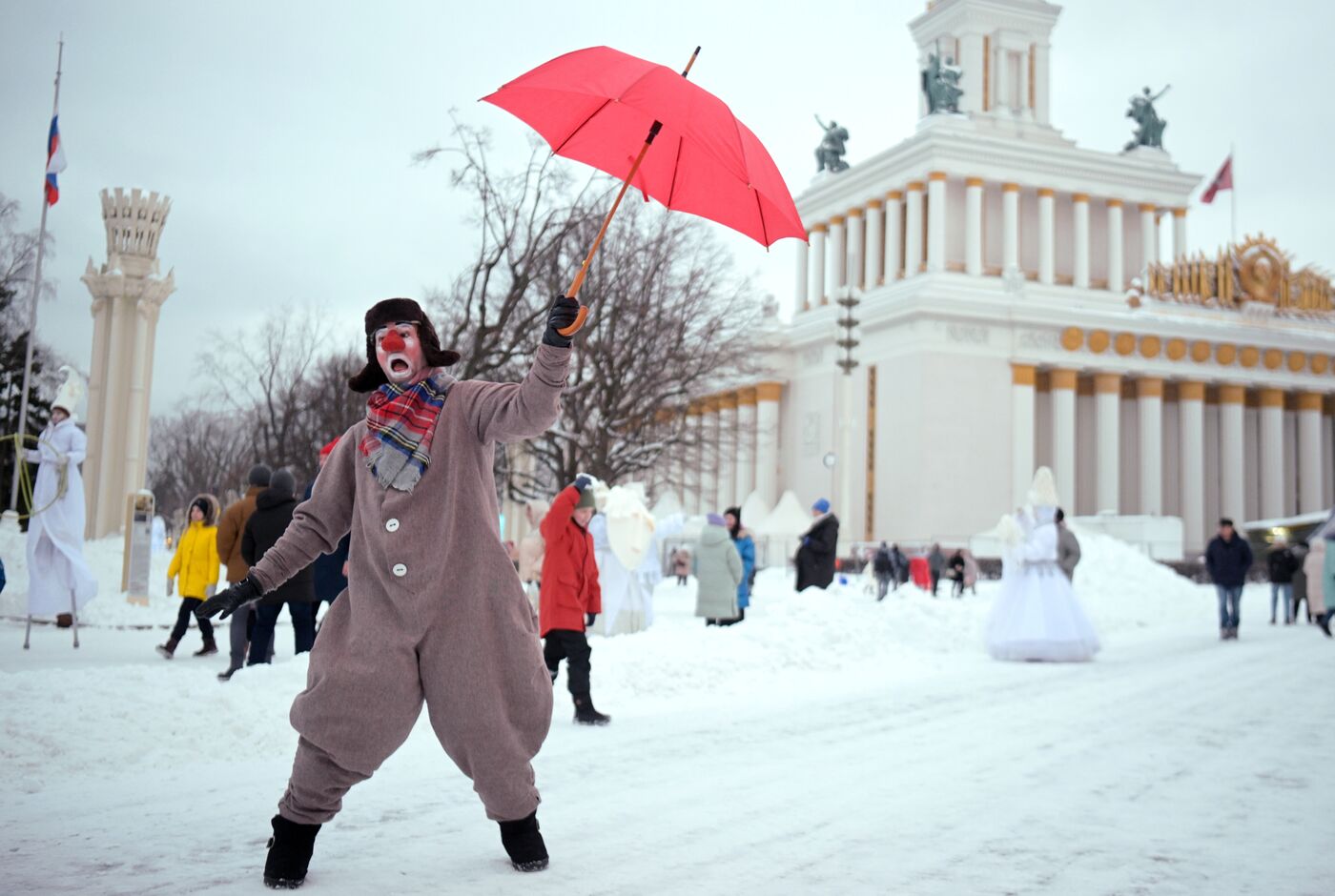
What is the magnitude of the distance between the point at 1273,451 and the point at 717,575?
142 feet

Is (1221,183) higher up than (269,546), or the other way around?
(1221,183)

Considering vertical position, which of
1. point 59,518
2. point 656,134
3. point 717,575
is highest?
point 656,134

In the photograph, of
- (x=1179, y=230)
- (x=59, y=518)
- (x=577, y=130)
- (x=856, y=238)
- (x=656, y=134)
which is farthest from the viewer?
(x=1179, y=230)

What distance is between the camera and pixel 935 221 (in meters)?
50.7

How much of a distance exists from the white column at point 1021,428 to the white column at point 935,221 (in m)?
6.49

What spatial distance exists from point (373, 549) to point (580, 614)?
4656mm

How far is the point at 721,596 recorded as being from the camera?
16.4 metres

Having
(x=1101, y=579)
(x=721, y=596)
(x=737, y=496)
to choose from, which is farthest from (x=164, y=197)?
(x=737, y=496)

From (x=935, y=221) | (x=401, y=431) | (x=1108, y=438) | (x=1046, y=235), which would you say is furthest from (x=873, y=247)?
(x=401, y=431)

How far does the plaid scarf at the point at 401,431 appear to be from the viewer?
418cm

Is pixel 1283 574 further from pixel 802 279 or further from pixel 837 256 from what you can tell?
pixel 802 279

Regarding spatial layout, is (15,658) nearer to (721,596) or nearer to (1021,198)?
(721,596)

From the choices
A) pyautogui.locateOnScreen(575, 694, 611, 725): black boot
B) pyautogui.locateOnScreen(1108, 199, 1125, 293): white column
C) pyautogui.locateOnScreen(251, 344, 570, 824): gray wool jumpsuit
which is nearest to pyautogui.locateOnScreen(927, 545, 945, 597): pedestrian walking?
pyautogui.locateOnScreen(575, 694, 611, 725): black boot

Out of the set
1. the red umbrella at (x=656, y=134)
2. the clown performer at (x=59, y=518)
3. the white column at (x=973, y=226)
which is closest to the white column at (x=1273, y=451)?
the white column at (x=973, y=226)
